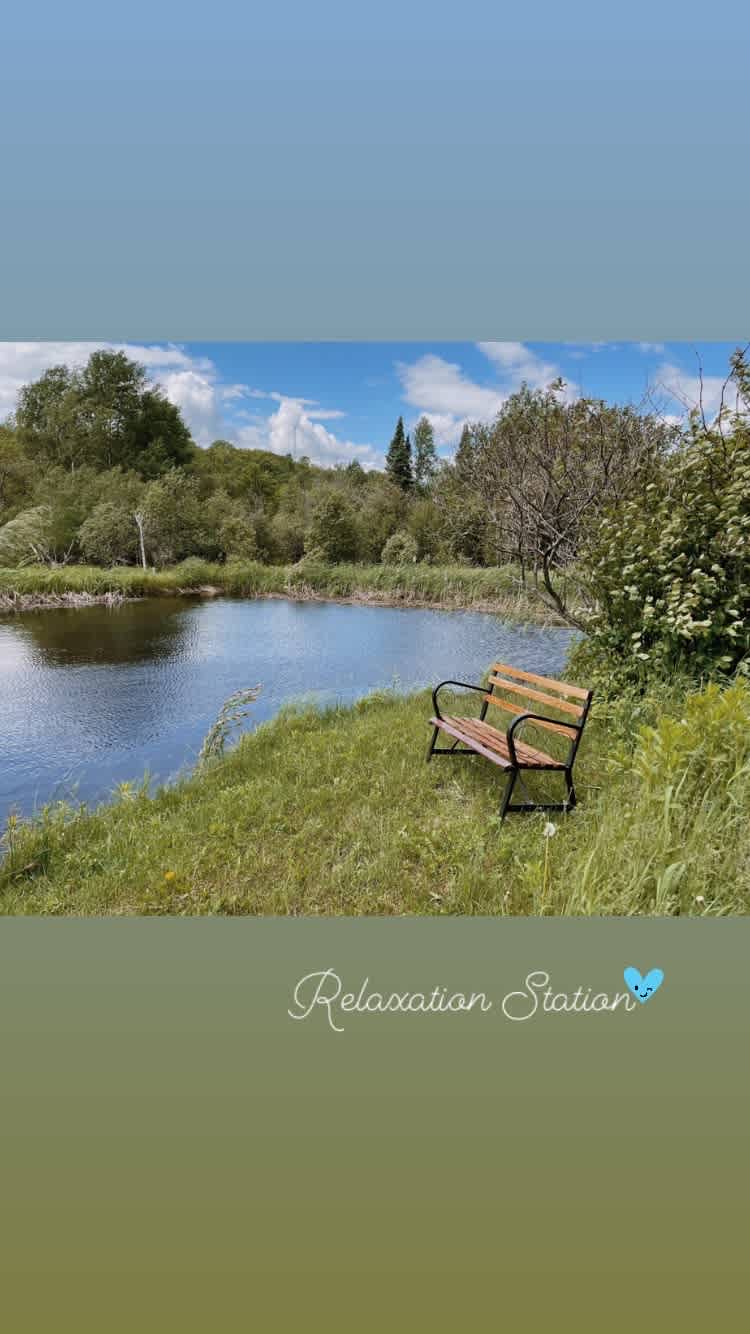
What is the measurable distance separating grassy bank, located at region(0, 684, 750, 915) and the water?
84cm

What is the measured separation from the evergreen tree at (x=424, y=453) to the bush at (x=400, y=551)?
0.55 meters

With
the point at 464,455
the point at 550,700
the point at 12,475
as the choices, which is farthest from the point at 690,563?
the point at 12,475

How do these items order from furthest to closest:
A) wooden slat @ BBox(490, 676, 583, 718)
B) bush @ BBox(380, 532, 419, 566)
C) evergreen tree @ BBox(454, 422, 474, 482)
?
bush @ BBox(380, 532, 419, 566) → evergreen tree @ BBox(454, 422, 474, 482) → wooden slat @ BBox(490, 676, 583, 718)

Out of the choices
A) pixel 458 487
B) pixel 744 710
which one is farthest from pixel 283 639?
pixel 744 710

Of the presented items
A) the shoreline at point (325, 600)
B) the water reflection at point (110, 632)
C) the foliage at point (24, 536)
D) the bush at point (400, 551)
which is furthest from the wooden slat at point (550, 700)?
the foliage at point (24, 536)

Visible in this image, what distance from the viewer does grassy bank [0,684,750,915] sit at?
6.66 feet

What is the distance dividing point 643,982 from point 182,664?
446 centimetres

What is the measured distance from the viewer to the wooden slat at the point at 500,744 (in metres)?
2.79

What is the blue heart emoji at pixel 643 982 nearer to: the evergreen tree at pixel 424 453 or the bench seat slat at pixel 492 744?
the bench seat slat at pixel 492 744

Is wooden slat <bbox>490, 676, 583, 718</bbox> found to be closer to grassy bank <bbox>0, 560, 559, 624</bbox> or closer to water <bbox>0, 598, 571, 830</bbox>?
water <bbox>0, 598, 571, 830</bbox>

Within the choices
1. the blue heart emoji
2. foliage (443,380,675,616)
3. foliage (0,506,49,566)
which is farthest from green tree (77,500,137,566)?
the blue heart emoji

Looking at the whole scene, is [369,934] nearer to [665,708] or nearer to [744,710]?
[744,710]

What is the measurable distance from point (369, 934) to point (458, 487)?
4.04 m

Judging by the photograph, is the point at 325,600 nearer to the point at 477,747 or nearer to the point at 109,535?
the point at 109,535
